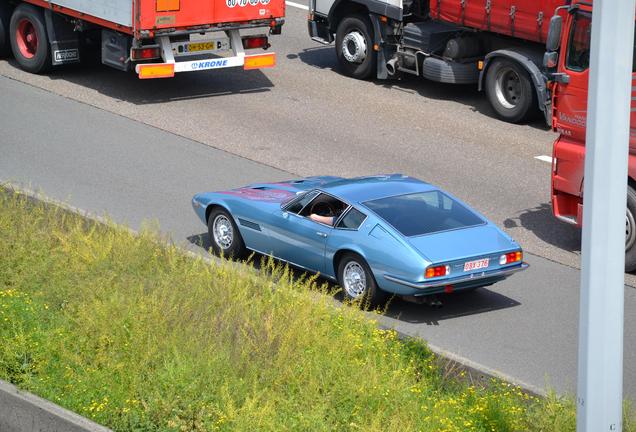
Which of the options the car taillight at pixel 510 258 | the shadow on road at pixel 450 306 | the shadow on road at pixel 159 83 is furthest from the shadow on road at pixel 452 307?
the shadow on road at pixel 159 83

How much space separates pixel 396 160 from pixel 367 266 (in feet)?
17.8

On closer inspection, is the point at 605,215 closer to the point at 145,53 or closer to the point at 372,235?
the point at 372,235

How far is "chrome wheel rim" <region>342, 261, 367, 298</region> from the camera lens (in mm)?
11570

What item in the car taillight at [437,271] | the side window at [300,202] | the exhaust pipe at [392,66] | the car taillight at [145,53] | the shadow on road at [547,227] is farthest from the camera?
the exhaust pipe at [392,66]

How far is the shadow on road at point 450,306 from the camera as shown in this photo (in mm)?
11727

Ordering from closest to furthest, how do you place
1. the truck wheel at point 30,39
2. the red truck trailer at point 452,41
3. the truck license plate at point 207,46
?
the red truck trailer at point 452,41 → the truck license plate at point 207,46 → the truck wheel at point 30,39

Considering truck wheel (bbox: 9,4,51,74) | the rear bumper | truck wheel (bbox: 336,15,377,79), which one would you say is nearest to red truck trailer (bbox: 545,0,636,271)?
the rear bumper

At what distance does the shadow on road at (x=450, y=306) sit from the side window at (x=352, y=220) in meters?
0.77

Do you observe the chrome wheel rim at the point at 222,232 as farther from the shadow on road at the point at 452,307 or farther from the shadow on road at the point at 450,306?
the shadow on road at the point at 452,307

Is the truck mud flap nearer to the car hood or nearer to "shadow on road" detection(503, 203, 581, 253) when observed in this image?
"shadow on road" detection(503, 203, 581, 253)

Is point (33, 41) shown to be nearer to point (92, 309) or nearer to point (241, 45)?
point (241, 45)

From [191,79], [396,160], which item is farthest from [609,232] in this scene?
[191,79]

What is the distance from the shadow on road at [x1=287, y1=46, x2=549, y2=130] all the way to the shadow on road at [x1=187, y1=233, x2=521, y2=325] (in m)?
6.80

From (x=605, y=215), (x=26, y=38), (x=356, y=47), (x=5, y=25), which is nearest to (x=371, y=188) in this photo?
(x=605, y=215)
